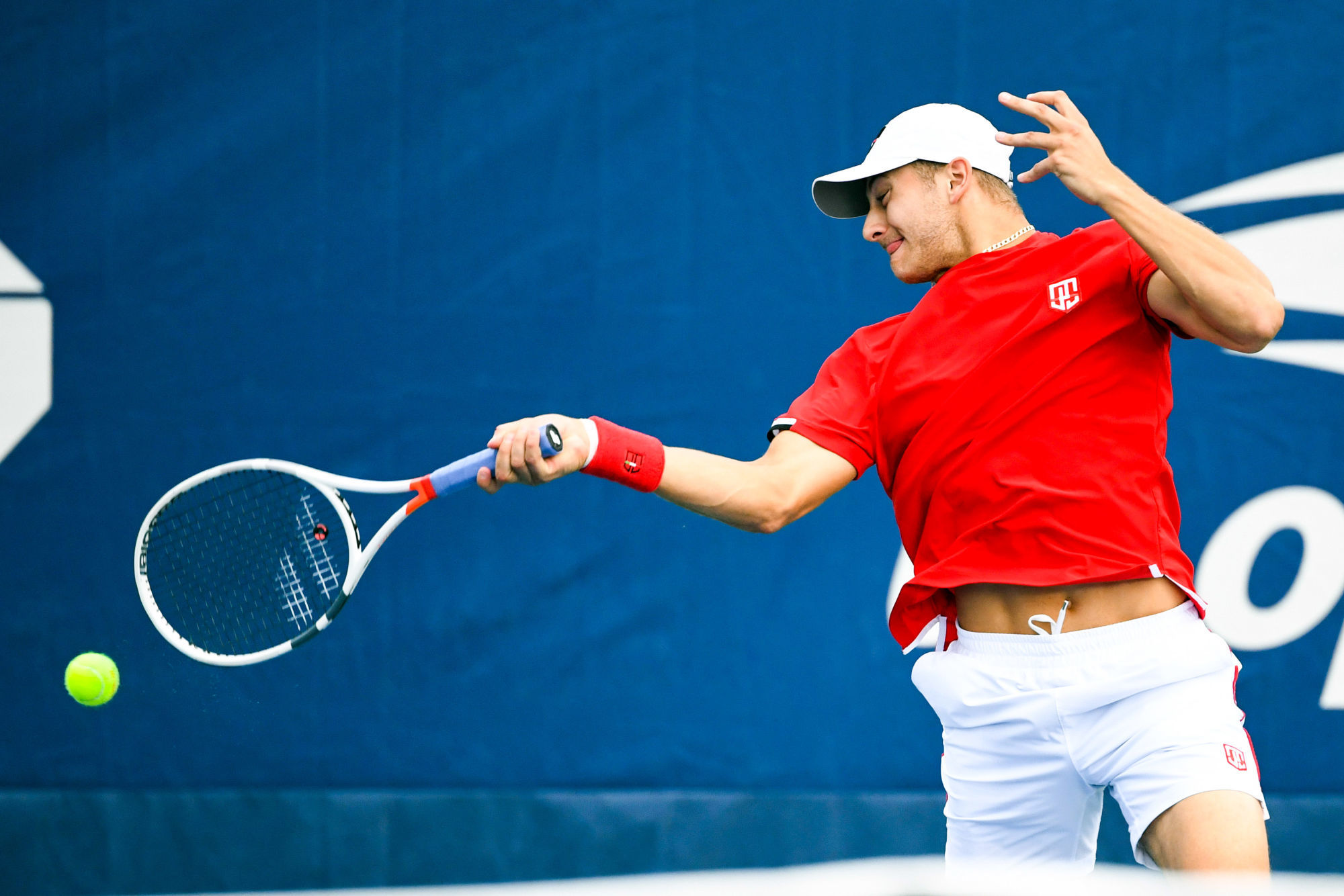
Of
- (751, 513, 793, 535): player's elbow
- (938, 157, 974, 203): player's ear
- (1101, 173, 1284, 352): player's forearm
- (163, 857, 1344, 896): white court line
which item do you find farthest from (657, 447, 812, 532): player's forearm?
(163, 857, 1344, 896): white court line

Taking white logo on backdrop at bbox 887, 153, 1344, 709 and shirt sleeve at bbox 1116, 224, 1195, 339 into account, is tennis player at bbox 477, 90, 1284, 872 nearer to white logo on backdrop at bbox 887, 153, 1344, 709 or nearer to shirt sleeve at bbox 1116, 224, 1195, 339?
shirt sleeve at bbox 1116, 224, 1195, 339

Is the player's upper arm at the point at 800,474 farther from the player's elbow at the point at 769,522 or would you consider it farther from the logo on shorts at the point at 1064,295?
the logo on shorts at the point at 1064,295

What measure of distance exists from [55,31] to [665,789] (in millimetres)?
3050

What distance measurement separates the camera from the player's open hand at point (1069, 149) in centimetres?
201

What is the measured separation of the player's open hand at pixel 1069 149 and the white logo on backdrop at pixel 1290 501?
1.70 meters

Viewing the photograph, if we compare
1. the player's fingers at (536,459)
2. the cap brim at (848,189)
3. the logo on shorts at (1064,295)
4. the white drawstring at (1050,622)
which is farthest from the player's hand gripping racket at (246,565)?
the logo on shorts at (1064,295)

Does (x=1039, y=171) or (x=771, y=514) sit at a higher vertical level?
(x=1039, y=171)

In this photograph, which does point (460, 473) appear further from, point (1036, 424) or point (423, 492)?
point (1036, 424)

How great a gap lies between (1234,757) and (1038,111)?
1150 millimetres

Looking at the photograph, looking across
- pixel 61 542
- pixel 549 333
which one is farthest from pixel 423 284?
pixel 61 542

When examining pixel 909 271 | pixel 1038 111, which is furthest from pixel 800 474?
pixel 1038 111

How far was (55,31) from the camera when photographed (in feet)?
12.3

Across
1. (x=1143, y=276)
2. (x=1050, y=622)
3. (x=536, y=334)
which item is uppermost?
(x=536, y=334)

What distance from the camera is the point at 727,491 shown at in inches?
90.8
